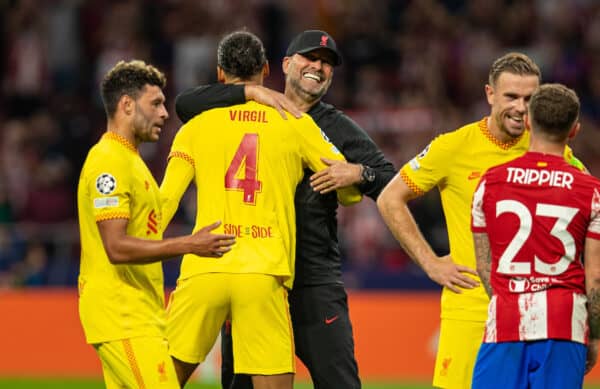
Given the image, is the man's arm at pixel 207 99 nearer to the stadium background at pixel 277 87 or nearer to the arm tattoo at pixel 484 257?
the arm tattoo at pixel 484 257

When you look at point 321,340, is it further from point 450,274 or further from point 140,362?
point 140,362

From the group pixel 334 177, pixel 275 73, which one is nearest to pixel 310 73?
pixel 334 177

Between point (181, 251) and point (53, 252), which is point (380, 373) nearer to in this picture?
point (53, 252)

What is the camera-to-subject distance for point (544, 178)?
541 cm

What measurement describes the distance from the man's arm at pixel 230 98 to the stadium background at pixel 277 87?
20.7ft

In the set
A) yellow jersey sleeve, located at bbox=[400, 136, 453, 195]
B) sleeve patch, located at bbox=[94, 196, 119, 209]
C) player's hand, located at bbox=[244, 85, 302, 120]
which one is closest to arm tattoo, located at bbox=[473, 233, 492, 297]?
yellow jersey sleeve, located at bbox=[400, 136, 453, 195]

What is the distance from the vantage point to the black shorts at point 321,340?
7.01 m

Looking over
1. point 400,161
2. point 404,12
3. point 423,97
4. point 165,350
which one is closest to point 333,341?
point 165,350

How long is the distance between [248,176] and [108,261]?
34.4 inches

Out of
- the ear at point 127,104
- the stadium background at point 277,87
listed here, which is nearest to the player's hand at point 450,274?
the ear at point 127,104

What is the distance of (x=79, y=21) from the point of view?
17.1 meters

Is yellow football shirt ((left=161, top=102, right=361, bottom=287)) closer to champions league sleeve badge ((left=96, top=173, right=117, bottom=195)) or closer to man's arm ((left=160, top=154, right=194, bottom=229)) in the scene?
man's arm ((left=160, top=154, right=194, bottom=229))

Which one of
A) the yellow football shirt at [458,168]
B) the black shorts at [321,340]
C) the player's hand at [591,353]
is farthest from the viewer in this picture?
the black shorts at [321,340]

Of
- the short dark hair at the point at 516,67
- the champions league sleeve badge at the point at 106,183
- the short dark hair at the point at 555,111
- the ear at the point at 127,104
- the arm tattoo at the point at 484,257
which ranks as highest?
the short dark hair at the point at 516,67
